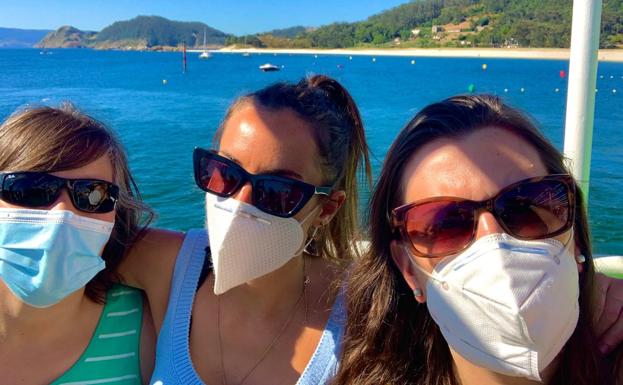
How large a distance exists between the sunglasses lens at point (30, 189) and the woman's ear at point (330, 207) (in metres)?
1.03

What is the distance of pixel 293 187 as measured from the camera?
2084 millimetres

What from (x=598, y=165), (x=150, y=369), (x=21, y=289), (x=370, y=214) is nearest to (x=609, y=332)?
(x=370, y=214)

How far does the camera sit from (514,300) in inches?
56.3

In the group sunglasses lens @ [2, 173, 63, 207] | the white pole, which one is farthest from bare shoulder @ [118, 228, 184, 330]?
the white pole

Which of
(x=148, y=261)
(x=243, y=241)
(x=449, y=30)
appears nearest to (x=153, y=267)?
(x=148, y=261)

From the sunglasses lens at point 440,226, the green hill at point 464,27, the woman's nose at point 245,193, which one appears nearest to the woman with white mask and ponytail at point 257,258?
the woman's nose at point 245,193

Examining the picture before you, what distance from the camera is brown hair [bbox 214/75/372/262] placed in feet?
7.33

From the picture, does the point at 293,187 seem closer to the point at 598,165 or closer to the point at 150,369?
the point at 150,369

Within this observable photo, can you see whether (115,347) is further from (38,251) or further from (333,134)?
(333,134)

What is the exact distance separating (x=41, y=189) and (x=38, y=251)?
23 cm

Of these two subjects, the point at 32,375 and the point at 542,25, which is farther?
the point at 542,25

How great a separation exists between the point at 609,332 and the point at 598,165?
1741cm

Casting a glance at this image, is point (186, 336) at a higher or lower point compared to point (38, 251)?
lower

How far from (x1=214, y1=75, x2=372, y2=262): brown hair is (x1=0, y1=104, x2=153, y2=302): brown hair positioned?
17.5 inches
